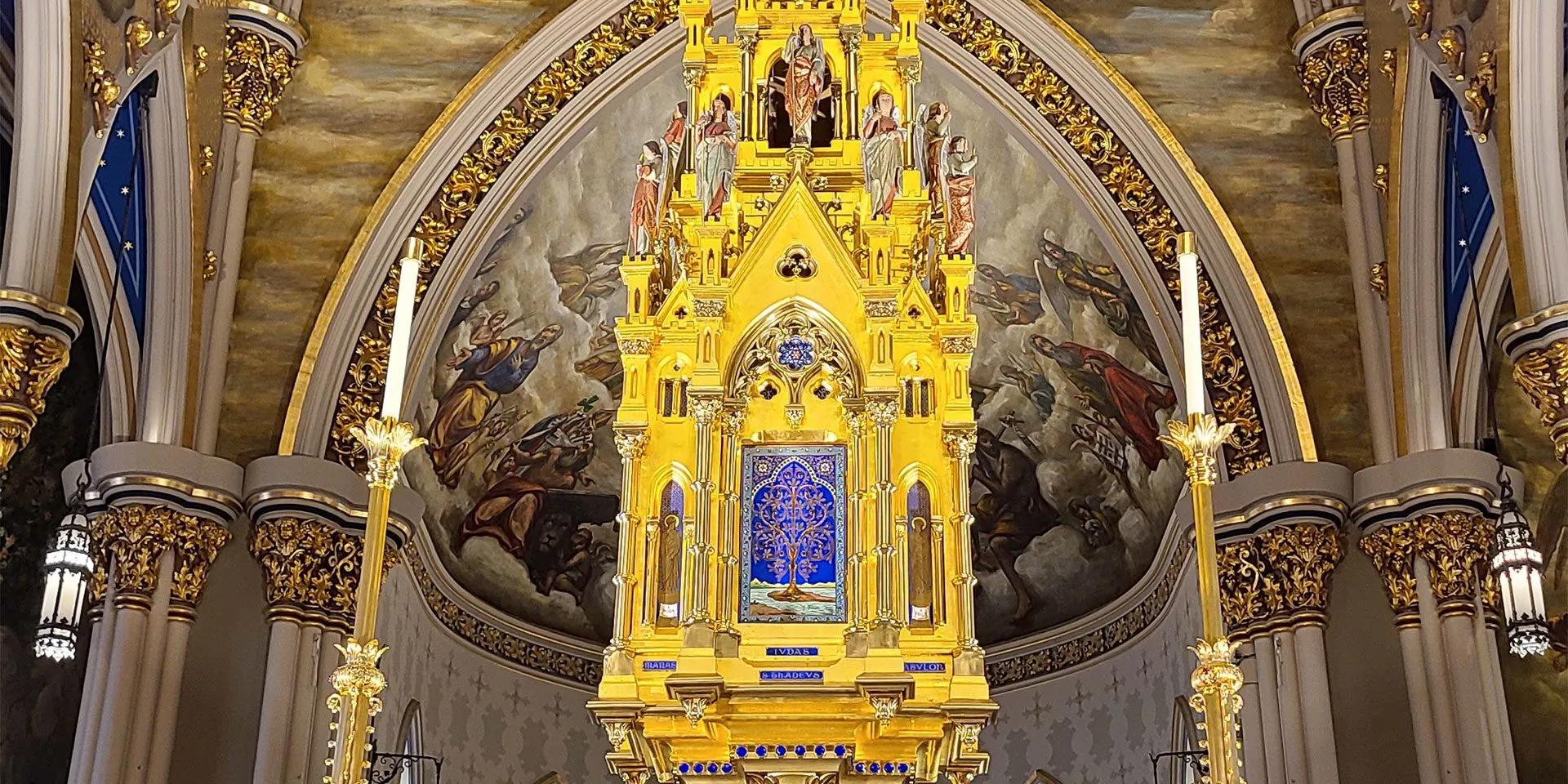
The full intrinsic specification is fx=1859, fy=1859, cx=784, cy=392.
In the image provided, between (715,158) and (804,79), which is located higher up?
(804,79)

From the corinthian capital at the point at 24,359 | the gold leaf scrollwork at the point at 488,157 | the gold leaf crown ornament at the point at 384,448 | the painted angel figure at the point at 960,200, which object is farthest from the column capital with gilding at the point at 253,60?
the gold leaf crown ornament at the point at 384,448

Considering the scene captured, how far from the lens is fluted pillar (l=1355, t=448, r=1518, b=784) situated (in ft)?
41.4

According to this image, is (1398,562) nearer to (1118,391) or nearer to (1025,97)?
(1118,391)

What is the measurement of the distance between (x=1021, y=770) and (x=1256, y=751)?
679 centimetres

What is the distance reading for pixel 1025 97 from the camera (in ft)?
50.6

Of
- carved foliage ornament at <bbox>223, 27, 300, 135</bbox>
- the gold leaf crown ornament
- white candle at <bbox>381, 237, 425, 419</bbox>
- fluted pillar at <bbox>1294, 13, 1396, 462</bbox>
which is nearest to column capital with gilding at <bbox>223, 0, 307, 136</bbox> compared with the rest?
carved foliage ornament at <bbox>223, 27, 300, 135</bbox>

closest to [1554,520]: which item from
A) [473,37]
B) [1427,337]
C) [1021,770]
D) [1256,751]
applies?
[1427,337]

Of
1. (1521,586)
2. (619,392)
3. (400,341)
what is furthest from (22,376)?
(619,392)

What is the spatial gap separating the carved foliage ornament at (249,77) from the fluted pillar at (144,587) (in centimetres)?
284

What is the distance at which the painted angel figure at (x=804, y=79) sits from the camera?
11.1 meters

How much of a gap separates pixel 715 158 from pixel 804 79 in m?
0.75

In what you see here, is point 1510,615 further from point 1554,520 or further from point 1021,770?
point 1021,770

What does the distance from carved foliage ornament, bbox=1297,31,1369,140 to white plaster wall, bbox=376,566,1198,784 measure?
4.34 meters

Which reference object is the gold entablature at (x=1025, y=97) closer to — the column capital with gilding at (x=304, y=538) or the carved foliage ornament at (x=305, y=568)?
the column capital with gilding at (x=304, y=538)
